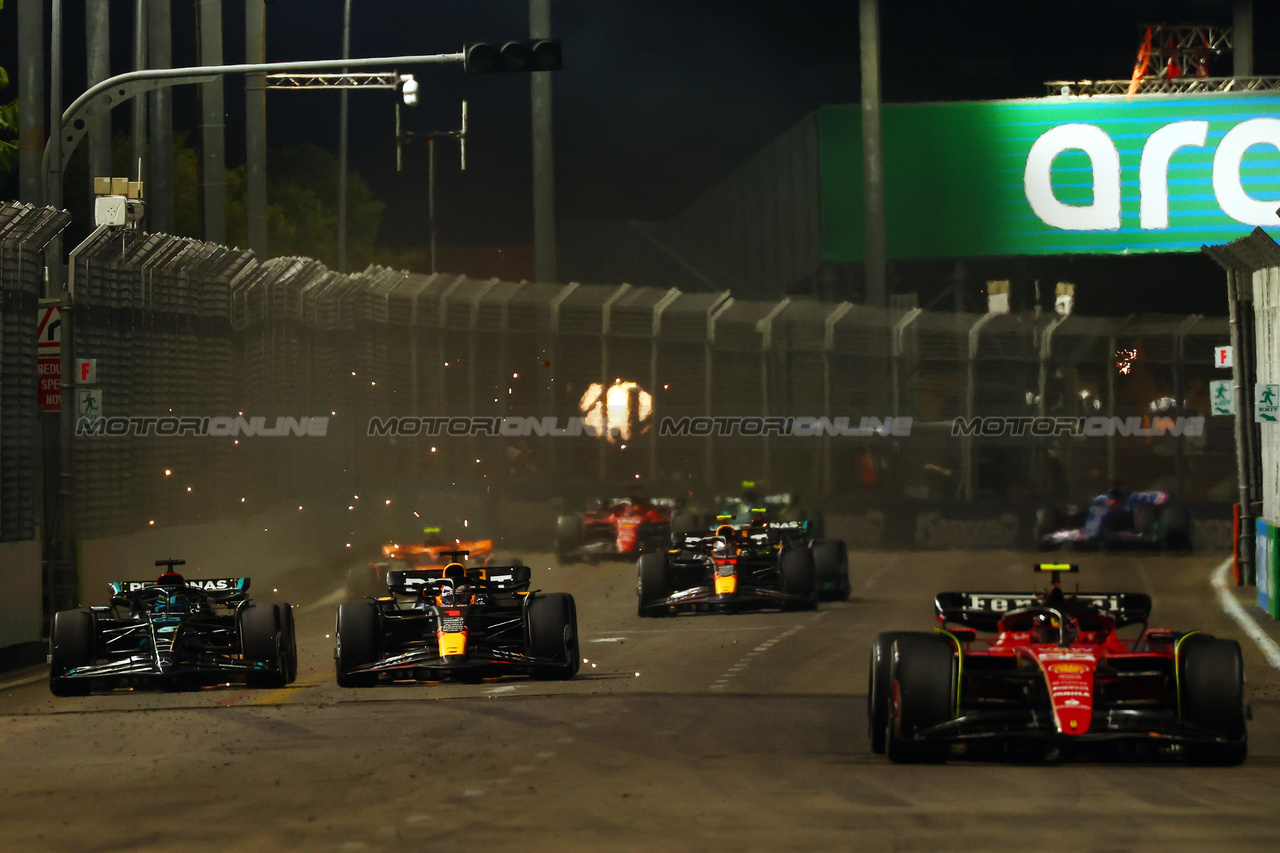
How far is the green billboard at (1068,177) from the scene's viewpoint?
40.1 meters

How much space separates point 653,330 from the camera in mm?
29672

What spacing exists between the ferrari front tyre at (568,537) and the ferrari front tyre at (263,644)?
1121cm

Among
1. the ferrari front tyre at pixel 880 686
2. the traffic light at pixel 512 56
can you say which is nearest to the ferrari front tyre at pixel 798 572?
the traffic light at pixel 512 56

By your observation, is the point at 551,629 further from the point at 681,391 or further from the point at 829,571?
the point at 681,391

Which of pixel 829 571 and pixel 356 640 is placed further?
pixel 829 571

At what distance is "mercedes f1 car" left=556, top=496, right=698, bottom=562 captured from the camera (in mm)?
23172

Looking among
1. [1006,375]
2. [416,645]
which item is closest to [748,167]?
[1006,375]

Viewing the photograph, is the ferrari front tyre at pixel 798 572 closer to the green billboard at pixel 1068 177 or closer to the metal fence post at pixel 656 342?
the metal fence post at pixel 656 342

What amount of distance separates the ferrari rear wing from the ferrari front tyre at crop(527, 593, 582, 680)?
133 inches

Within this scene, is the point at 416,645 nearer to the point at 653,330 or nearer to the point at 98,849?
the point at 98,849

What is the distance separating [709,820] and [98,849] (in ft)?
8.43

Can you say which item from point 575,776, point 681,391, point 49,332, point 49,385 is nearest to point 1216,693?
point 575,776

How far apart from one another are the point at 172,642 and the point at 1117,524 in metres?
18.1

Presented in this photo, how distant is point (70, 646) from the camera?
1297 centimetres
